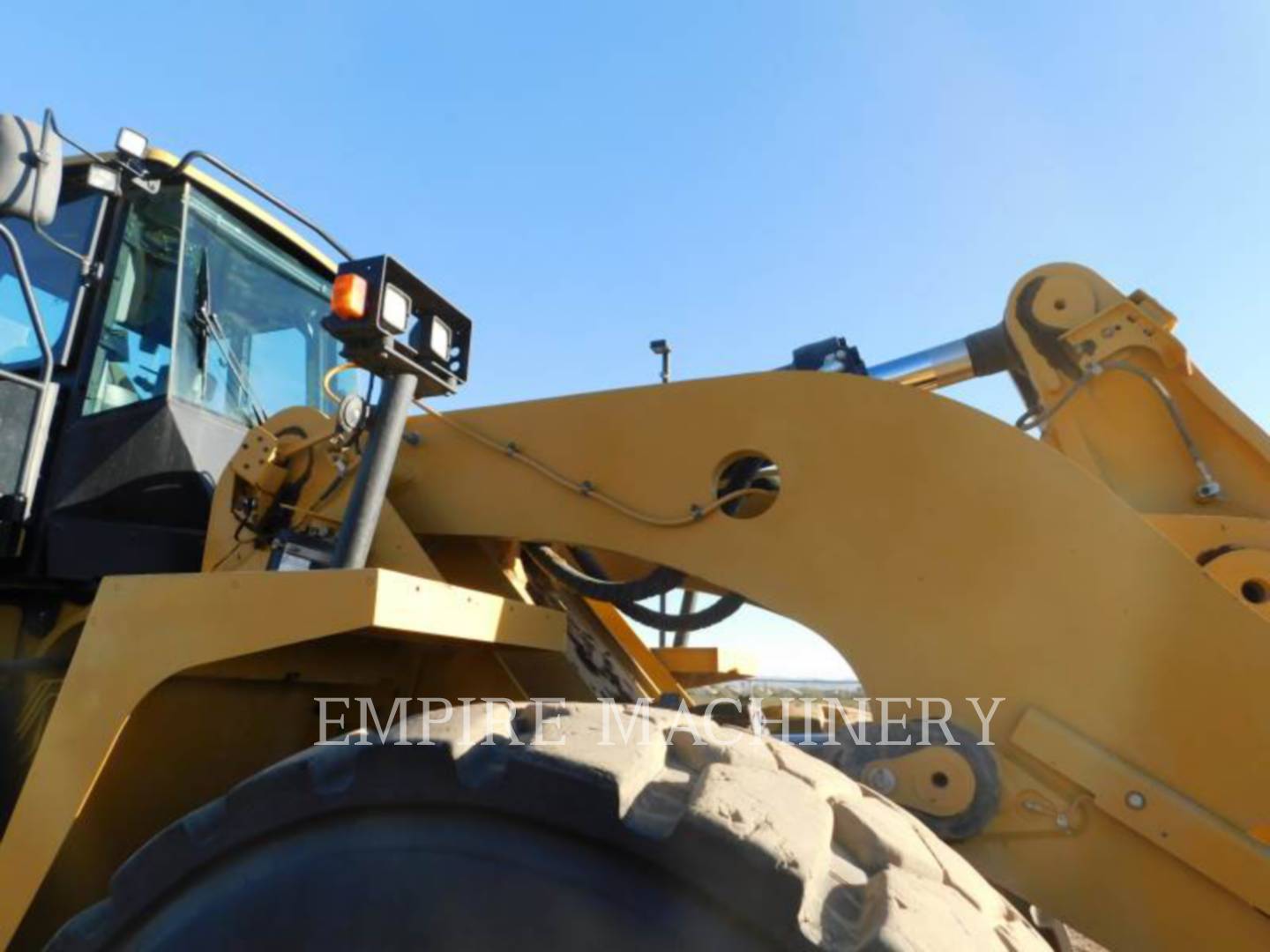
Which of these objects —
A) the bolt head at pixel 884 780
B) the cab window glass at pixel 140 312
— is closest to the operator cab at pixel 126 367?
the cab window glass at pixel 140 312

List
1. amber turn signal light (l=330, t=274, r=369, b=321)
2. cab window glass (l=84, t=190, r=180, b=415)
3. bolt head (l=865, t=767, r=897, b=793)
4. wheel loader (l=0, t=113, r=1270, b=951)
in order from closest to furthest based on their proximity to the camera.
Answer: wheel loader (l=0, t=113, r=1270, b=951)
bolt head (l=865, t=767, r=897, b=793)
amber turn signal light (l=330, t=274, r=369, b=321)
cab window glass (l=84, t=190, r=180, b=415)

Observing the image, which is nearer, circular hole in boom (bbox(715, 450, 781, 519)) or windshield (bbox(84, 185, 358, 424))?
circular hole in boom (bbox(715, 450, 781, 519))

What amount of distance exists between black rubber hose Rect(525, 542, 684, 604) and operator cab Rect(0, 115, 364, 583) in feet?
3.61

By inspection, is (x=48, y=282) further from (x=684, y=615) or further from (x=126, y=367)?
(x=684, y=615)

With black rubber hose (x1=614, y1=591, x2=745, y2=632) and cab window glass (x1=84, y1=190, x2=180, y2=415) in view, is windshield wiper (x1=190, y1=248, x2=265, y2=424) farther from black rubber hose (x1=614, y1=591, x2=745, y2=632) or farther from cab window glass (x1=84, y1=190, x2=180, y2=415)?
black rubber hose (x1=614, y1=591, x2=745, y2=632)

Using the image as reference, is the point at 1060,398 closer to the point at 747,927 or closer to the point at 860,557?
the point at 860,557

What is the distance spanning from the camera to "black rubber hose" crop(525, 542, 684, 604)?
247cm

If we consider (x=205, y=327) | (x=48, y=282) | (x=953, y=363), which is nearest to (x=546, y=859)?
(x=953, y=363)

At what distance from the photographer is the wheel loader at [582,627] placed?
1.41m

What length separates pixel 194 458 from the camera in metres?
2.97

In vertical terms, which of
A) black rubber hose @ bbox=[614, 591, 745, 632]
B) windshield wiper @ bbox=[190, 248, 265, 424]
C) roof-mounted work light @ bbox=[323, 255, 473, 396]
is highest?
windshield wiper @ bbox=[190, 248, 265, 424]

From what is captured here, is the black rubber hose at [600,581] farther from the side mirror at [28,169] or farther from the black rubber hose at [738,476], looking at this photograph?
the side mirror at [28,169]

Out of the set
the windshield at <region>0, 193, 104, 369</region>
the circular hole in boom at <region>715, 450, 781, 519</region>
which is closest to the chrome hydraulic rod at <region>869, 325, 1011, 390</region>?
the circular hole in boom at <region>715, 450, 781, 519</region>

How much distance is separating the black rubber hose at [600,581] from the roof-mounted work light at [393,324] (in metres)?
0.55
